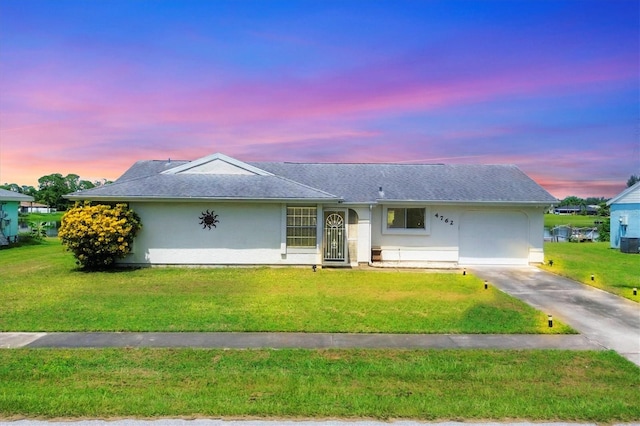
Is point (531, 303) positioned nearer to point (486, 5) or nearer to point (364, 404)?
point (364, 404)

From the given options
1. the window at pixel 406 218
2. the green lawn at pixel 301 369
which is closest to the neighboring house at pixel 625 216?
the window at pixel 406 218

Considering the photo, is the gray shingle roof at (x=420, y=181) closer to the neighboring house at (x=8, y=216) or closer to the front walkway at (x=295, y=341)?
the front walkway at (x=295, y=341)

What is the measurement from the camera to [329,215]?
54.7 ft

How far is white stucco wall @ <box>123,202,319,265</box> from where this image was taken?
51.9 ft

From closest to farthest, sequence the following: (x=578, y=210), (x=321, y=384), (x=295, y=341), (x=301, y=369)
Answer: (x=321, y=384) → (x=301, y=369) → (x=295, y=341) → (x=578, y=210)

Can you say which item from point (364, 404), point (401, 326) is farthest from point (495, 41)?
point (364, 404)

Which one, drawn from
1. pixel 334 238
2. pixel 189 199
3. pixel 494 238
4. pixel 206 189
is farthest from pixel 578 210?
pixel 189 199

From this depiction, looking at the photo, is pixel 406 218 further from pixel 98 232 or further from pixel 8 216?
pixel 8 216

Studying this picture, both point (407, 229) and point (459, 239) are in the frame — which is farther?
point (459, 239)

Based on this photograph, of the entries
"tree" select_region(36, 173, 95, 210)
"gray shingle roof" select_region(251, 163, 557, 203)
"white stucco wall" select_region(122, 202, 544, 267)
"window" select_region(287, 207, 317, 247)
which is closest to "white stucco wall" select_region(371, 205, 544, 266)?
"gray shingle roof" select_region(251, 163, 557, 203)

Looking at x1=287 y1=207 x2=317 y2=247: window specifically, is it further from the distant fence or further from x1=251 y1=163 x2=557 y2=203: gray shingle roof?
the distant fence

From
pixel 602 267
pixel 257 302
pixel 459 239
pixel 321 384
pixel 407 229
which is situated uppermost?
pixel 407 229

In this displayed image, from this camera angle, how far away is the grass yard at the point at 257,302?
331 inches

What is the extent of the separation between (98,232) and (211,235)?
12.5 feet
